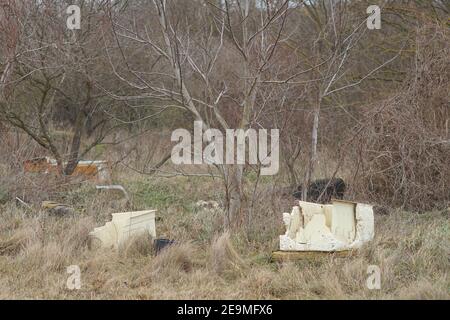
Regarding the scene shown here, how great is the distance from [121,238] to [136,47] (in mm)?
5267

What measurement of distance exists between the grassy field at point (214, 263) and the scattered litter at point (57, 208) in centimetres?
27

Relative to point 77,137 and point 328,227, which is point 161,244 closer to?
point 328,227

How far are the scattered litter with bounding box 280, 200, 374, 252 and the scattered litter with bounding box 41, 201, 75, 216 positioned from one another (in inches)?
110

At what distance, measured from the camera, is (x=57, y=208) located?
7.18 metres

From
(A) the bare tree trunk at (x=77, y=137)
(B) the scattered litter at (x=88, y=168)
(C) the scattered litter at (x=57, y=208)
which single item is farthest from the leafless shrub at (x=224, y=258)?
(A) the bare tree trunk at (x=77, y=137)

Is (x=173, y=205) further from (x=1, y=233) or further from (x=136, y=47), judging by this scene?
(x=136, y=47)

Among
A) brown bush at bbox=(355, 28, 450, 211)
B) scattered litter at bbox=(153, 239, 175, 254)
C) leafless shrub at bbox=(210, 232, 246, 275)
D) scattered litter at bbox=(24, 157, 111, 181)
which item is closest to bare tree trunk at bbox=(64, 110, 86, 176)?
scattered litter at bbox=(24, 157, 111, 181)

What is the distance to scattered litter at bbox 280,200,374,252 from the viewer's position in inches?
209

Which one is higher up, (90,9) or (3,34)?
(90,9)

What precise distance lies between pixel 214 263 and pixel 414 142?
3.40m

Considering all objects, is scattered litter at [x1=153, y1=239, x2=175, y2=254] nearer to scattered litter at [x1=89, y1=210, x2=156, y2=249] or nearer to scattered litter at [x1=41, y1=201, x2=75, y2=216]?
scattered litter at [x1=89, y1=210, x2=156, y2=249]

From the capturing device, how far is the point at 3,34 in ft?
26.3

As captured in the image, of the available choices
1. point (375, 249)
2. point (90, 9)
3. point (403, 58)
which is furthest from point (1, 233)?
point (403, 58)
